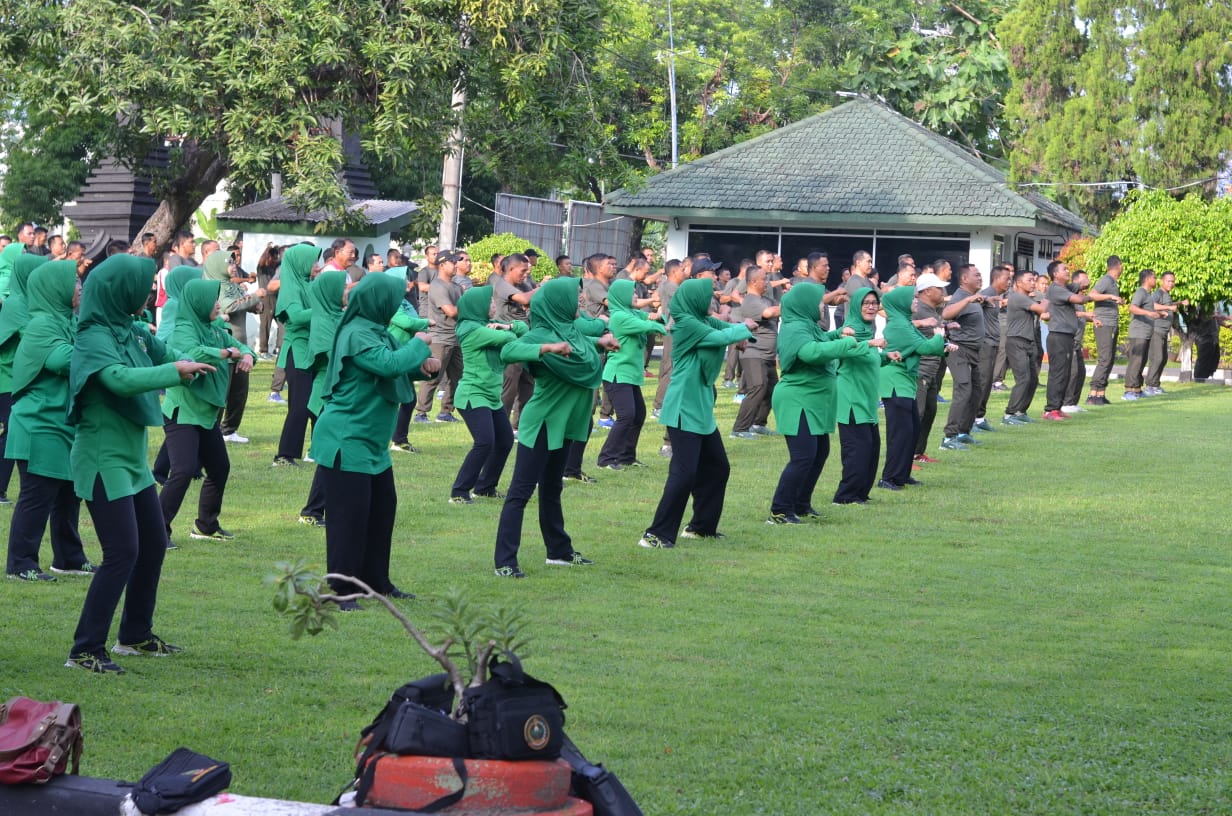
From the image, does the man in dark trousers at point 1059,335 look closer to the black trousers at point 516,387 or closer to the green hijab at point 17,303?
the black trousers at point 516,387

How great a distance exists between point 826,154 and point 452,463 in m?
22.3

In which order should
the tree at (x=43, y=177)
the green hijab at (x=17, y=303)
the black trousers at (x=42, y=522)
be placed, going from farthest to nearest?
the tree at (x=43, y=177)
the green hijab at (x=17, y=303)
the black trousers at (x=42, y=522)

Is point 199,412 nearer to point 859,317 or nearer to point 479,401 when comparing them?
point 479,401

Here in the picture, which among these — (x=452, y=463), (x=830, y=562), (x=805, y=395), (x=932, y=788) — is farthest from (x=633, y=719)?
(x=452, y=463)

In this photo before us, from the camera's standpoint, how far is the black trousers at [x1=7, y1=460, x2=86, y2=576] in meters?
8.90

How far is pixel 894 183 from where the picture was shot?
34.1m

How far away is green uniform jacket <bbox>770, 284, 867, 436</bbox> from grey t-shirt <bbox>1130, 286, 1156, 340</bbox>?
13.8m

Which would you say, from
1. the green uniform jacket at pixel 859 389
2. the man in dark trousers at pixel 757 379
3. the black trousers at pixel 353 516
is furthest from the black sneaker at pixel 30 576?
the man in dark trousers at pixel 757 379

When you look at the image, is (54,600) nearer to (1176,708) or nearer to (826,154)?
(1176,708)

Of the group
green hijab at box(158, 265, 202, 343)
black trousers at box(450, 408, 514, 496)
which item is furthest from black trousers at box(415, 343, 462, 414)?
green hijab at box(158, 265, 202, 343)

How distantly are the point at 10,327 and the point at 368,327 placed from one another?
3.40m

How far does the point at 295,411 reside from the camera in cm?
1465

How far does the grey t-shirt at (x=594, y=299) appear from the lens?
1917cm

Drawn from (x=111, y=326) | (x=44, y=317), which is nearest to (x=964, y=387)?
(x=44, y=317)
